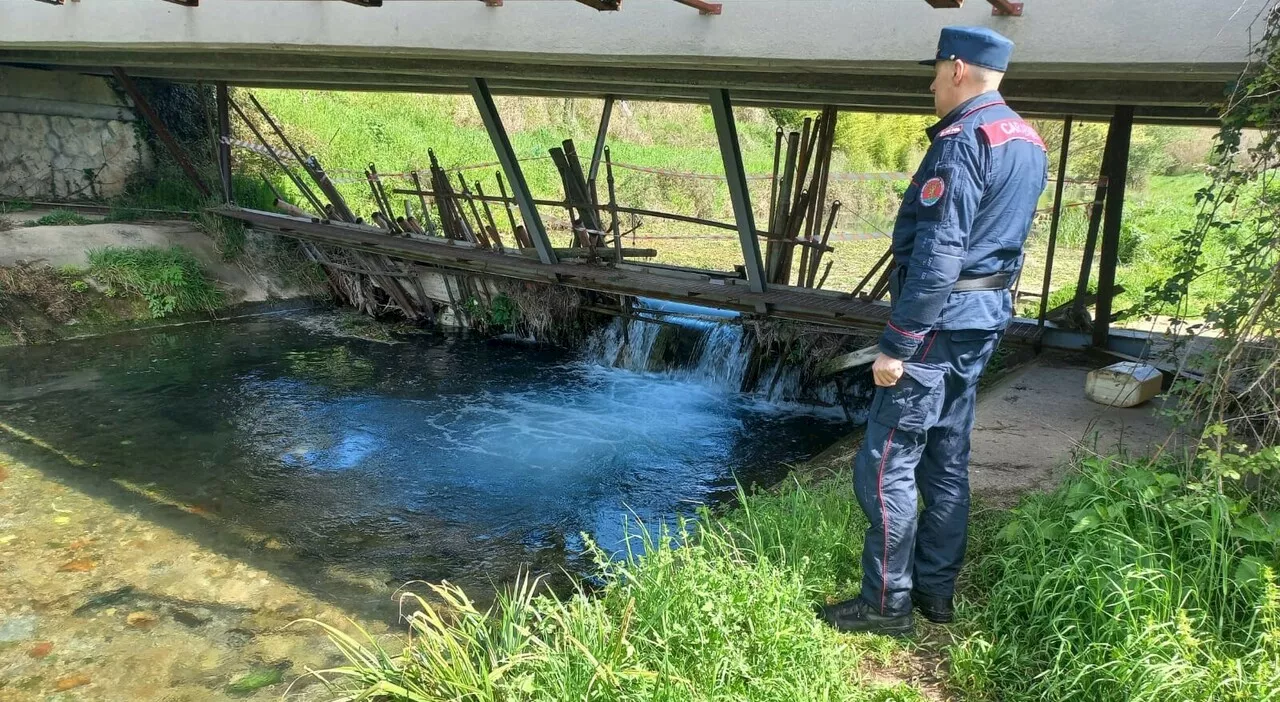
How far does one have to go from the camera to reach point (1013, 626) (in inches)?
113

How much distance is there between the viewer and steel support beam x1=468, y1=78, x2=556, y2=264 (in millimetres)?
7438

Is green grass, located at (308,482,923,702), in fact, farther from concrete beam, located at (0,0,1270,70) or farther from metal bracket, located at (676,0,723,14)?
metal bracket, located at (676,0,723,14)

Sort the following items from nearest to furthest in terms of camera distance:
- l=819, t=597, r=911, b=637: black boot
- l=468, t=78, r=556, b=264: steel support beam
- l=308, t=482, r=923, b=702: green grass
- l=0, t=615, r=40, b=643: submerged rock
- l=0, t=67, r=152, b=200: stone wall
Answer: l=308, t=482, r=923, b=702: green grass → l=819, t=597, r=911, b=637: black boot → l=0, t=615, r=40, b=643: submerged rock → l=468, t=78, r=556, b=264: steel support beam → l=0, t=67, r=152, b=200: stone wall

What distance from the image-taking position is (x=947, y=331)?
2752mm

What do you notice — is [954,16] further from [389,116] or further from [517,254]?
[389,116]

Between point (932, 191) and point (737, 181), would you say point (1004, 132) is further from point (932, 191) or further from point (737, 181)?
point (737, 181)

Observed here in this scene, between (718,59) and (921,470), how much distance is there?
2.52 meters

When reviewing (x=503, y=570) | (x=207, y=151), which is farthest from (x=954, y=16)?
(x=207, y=151)

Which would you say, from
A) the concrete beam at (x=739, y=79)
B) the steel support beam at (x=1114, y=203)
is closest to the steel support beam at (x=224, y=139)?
the concrete beam at (x=739, y=79)

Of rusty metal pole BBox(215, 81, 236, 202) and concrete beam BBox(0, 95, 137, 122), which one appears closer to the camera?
rusty metal pole BBox(215, 81, 236, 202)

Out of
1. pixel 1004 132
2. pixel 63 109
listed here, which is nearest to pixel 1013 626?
pixel 1004 132

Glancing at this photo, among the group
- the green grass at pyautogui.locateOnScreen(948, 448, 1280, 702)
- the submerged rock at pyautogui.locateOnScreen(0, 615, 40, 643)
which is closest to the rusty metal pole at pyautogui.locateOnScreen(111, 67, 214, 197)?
the submerged rock at pyautogui.locateOnScreen(0, 615, 40, 643)

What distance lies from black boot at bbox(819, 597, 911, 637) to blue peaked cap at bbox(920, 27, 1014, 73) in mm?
1919

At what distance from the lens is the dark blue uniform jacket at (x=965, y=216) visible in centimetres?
260
